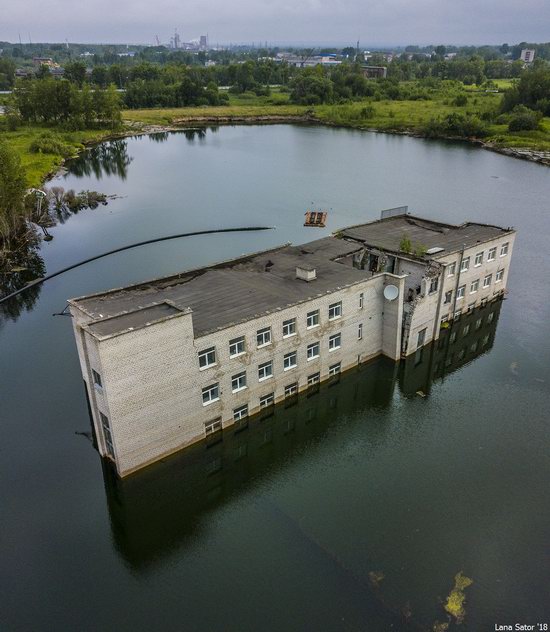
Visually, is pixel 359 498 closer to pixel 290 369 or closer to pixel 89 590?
pixel 290 369

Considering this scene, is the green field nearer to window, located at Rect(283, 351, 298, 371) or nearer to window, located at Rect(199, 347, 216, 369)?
window, located at Rect(283, 351, 298, 371)

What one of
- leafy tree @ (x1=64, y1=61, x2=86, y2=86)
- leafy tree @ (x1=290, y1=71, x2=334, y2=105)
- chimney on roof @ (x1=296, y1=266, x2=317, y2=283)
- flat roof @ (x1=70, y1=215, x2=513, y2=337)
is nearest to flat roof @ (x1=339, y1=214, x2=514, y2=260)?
flat roof @ (x1=70, y1=215, x2=513, y2=337)

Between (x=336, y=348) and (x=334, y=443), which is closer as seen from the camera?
(x=334, y=443)

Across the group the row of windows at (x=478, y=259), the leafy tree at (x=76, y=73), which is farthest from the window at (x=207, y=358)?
the leafy tree at (x=76, y=73)

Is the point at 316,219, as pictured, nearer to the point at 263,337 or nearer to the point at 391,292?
the point at 391,292

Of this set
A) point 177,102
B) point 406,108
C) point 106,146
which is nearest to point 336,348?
point 106,146

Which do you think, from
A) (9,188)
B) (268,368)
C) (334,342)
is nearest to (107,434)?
(268,368)

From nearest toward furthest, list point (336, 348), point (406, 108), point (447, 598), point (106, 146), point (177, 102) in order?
point (447, 598), point (336, 348), point (106, 146), point (406, 108), point (177, 102)
